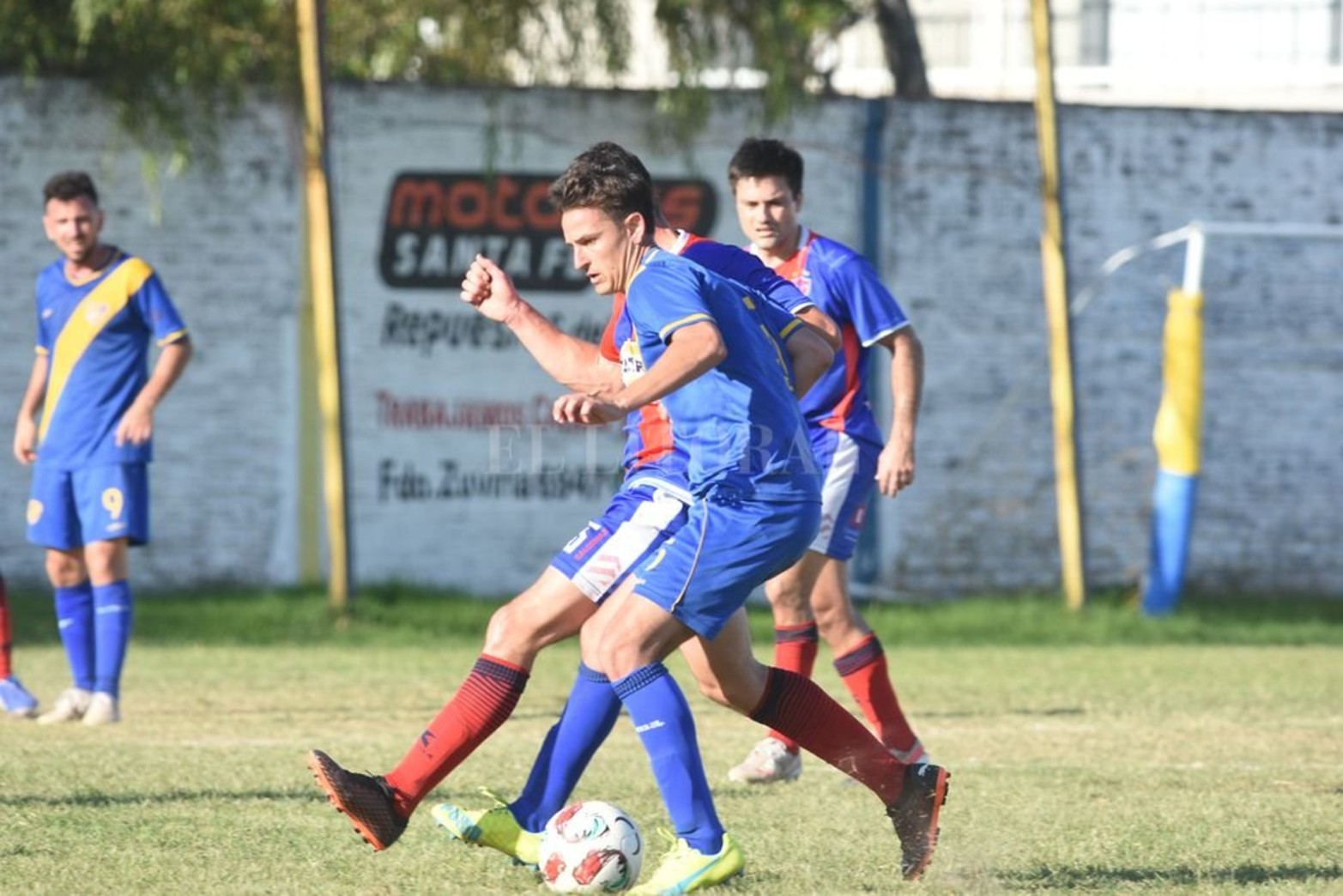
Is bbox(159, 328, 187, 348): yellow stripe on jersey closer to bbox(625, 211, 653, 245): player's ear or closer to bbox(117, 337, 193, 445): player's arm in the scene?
bbox(117, 337, 193, 445): player's arm

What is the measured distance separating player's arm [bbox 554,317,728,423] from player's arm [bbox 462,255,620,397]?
271mm

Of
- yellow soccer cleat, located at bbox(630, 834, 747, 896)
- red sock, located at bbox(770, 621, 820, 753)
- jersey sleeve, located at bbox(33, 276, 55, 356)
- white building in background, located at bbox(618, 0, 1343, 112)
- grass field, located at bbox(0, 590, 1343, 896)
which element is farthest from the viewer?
white building in background, located at bbox(618, 0, 1343, 112)

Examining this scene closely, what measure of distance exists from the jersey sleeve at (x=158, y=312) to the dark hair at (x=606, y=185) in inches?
163

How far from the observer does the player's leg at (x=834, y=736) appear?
19.1 feet

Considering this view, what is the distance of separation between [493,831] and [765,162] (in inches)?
112

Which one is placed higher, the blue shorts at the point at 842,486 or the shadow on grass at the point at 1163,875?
the blue shorts at the point at 842,486

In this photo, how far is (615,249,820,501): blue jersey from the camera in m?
5.43

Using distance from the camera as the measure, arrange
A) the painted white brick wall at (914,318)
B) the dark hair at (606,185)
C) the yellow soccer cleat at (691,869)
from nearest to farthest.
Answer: the yellow soccer cleat at (691,869), the dark hair at (606,185), the painted white brick wall at (914,318)

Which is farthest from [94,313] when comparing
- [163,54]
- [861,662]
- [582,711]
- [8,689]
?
[163,54]

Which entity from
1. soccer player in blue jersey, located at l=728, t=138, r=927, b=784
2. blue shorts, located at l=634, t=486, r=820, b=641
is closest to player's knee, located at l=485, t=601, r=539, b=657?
blue shorts, located at l=634, t=486, r=820, b=641

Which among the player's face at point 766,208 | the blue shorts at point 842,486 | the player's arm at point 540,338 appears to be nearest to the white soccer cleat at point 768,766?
the blue shorts at point 842,486

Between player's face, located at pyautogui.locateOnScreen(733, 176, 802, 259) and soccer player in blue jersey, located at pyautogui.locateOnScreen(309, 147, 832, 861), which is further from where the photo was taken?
player's face, located at pyautogui.locateOnScreen(733, 176, 802, 259)

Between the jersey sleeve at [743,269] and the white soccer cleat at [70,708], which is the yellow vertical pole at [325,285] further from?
the jersey sleeve at [743,269]

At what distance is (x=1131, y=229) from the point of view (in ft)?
54.5
